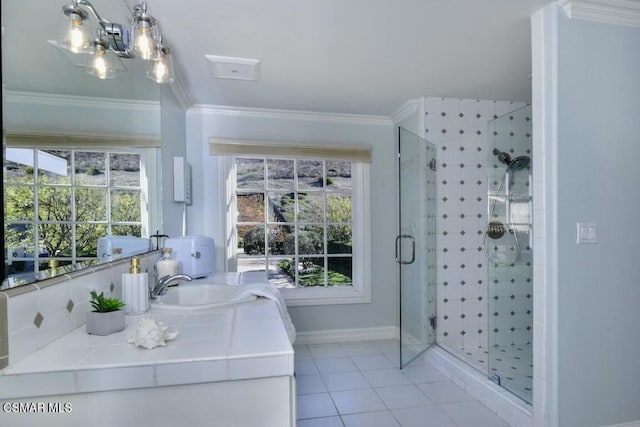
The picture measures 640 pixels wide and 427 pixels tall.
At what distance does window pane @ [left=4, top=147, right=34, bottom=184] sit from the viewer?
814 mm

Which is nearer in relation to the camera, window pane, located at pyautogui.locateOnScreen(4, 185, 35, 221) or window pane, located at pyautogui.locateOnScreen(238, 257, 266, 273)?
window pane, located at pyautogui.locateOnScreen(4, 185, 35, 221)

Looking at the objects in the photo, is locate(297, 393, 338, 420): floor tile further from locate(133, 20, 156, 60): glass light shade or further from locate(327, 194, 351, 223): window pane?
locate(133, 20, 156, 60): glass light shade

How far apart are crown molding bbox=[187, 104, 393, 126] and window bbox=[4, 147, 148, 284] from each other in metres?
1.65

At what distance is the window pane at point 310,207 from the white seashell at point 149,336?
2.38 meters

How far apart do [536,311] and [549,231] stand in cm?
42

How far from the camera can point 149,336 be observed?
0.85 m

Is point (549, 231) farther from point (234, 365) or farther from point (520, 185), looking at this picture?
point (234, 365)

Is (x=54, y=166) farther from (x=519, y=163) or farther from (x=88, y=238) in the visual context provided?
(x=519, y=163)

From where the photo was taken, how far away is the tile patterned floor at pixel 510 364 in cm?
205

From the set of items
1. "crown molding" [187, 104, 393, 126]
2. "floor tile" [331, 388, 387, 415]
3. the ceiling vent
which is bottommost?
"floor tile" [331, 388, 387, 415]

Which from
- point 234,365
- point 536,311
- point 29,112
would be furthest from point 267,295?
point 536,311


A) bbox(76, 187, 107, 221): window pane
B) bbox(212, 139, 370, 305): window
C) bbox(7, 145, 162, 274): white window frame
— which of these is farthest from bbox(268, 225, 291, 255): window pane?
bbox(76, 187, 107, 221): window pane

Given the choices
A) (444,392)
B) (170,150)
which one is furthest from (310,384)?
(170,150)

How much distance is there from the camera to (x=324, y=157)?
10.3ft
